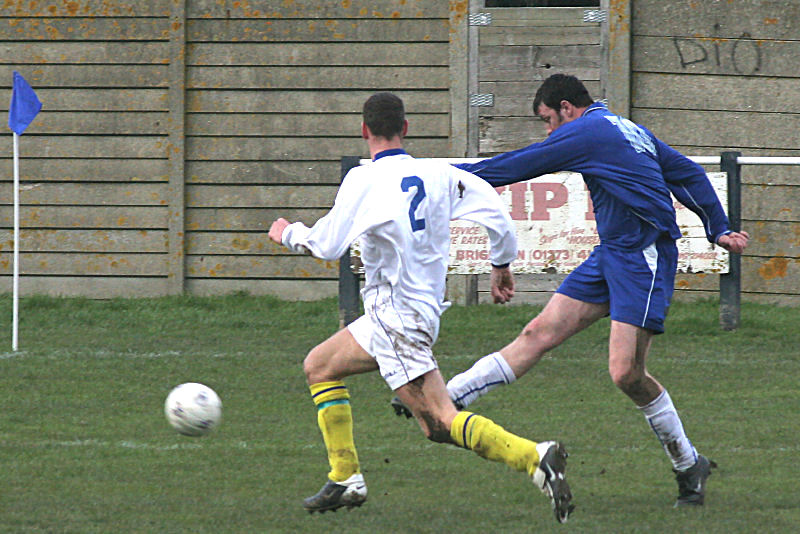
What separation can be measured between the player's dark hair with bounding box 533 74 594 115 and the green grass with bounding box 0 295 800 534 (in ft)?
5.46

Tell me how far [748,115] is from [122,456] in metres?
7.93

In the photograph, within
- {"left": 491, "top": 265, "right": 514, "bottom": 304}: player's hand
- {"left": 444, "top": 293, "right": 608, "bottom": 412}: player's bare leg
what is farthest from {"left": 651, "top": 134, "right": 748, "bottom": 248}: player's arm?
{"left": 491, "top": 265, "right": 514, "bottom": 304}: player's hand

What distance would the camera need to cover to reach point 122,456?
20.9 ft

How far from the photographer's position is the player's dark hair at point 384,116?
5.12 m

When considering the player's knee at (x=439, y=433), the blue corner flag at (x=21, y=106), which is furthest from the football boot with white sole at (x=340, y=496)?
the blue corner flag at (x=21, y=106)

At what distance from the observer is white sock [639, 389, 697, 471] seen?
18.1ft

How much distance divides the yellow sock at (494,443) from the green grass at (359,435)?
317 millimetres

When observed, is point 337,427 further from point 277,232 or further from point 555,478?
point 555,478

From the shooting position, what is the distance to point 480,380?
19.4 ft

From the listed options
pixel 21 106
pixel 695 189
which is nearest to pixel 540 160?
pixel 695 189

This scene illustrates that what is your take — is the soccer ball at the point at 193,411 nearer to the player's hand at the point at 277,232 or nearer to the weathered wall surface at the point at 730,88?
the player's hand at the point at 277,232

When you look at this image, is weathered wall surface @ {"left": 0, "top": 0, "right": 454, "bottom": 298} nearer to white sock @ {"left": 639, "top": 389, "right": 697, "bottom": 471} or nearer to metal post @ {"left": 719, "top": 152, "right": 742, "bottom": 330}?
metal post @ {"left": 719, "top": 152, "right": 742, "bottom": 330}

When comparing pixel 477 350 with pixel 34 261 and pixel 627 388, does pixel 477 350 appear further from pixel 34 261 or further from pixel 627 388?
pixel 34 261

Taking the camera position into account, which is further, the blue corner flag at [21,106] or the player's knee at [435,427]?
the blue corner flag at [21,106]
